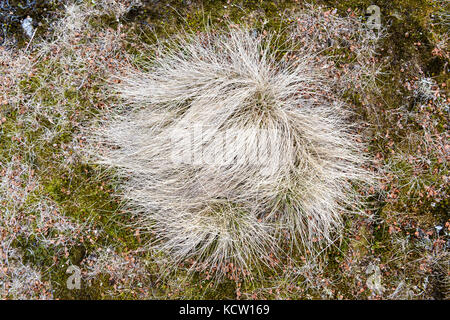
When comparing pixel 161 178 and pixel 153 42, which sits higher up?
pixel 153 42

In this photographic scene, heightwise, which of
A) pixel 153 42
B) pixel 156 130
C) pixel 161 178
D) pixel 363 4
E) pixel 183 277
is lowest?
pixel 183 277

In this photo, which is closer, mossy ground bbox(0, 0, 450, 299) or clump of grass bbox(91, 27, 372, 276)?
clump of grass bbox(91, 27, 372, 276)

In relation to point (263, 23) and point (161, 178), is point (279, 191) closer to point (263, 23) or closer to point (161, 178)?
point (161, 178)

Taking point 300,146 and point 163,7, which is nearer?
point 300,146
